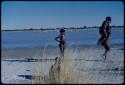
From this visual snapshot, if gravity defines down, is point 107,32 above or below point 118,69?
above

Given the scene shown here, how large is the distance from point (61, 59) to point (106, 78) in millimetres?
869

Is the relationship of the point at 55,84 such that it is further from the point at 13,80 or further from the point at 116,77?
the point at 116,77

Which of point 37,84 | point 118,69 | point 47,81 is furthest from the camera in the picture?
point 118,69

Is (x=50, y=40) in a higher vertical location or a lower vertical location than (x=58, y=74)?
lower

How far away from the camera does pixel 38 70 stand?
22.1 ft

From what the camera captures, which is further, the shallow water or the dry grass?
the shallow water

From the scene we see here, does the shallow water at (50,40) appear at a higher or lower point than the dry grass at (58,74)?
lower

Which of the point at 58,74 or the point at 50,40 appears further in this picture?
the point at 50,40

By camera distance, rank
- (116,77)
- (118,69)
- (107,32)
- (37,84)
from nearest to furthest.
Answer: (37,84) < (116,77) < (118,69) < (107,32)

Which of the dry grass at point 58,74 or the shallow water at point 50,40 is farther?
the shallow water at point 50,40

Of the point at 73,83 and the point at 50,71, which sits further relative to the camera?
the point at 50,71

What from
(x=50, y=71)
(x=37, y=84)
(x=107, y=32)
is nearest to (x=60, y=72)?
(x=50, y=71)

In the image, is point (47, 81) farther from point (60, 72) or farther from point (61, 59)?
point (61, 59)

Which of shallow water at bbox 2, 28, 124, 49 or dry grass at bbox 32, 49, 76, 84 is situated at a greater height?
dry grass at bbox 32, 49, 76, 84
